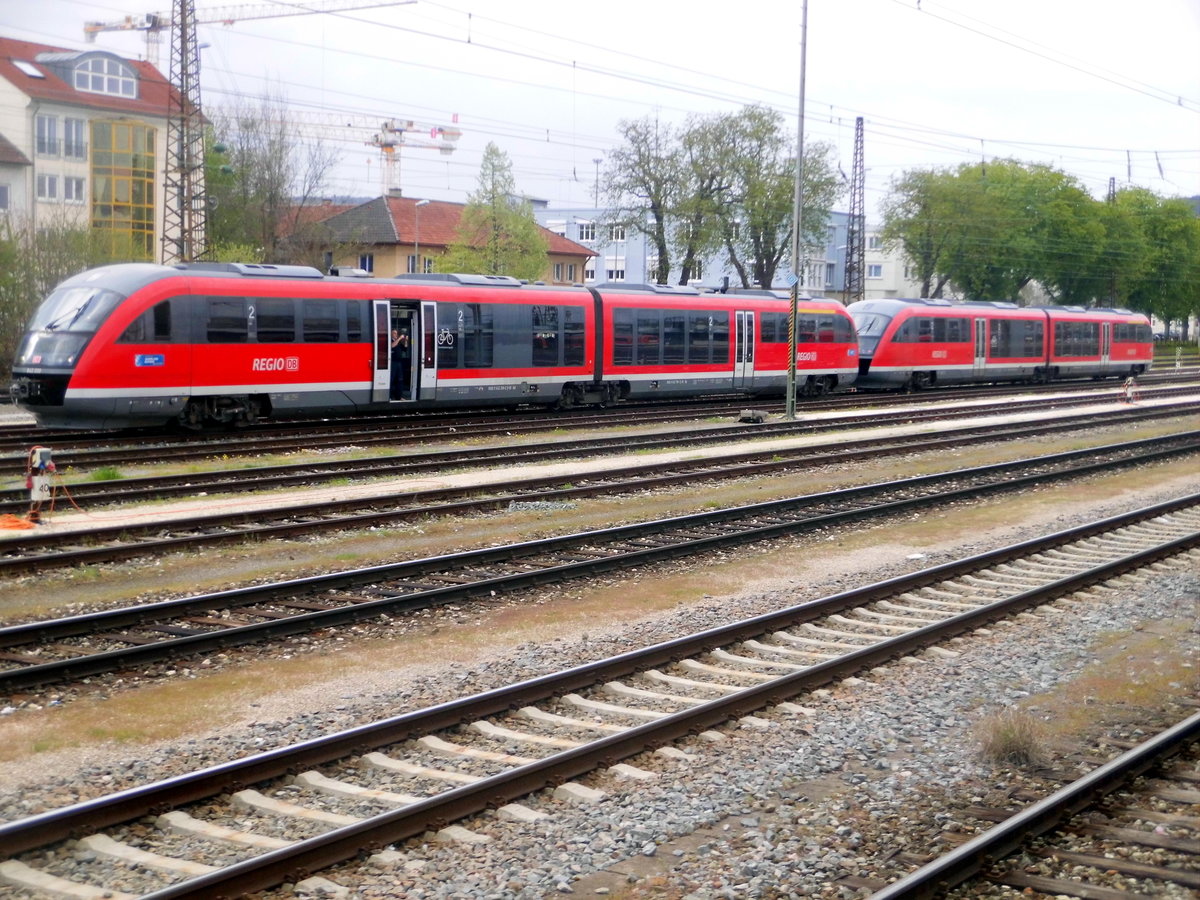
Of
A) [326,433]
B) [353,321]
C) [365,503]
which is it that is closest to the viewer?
[365,503]

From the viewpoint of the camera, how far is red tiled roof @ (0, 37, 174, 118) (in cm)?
6469

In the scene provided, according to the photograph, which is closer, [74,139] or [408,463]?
[408,463]

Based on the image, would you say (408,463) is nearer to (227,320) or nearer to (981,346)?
(227,320)

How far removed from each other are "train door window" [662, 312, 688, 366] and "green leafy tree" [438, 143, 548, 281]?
33.5 meters

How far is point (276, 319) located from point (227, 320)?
1077mm

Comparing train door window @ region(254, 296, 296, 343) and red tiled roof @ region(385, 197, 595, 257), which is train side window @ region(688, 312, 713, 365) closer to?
train door window @ region(254, 296, 296, 343)

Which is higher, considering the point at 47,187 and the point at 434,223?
the point at 434,223

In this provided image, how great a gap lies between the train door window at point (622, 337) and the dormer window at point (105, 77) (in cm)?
4874

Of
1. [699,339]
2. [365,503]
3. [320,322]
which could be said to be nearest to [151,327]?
[320,322]

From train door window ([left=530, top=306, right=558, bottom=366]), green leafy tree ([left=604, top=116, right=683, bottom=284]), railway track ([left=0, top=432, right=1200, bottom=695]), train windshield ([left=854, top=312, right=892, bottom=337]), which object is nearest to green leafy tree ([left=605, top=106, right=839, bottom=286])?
green leafy tree ([left=604, top=116, right=683, bottom=284])

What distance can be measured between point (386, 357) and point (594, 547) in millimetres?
13025

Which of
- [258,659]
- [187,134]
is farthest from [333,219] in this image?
[258,659]

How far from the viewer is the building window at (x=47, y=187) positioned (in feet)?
209

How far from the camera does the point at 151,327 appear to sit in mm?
21844
